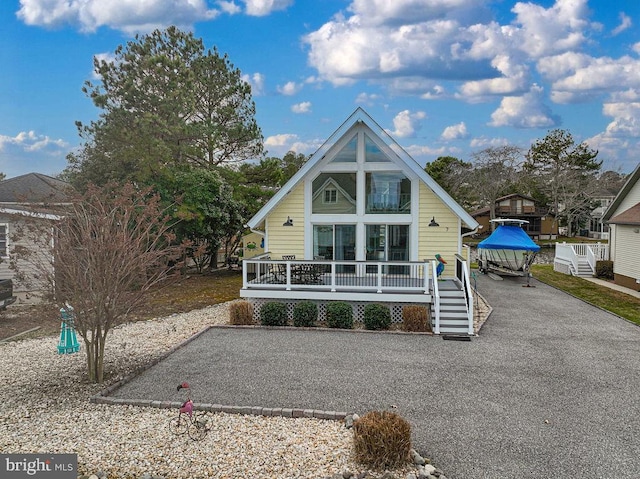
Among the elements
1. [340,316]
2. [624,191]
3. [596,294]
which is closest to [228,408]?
[340,316]

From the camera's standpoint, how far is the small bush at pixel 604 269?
2183cm

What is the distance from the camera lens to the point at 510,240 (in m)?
21.7

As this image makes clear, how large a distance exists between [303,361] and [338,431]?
318 cm

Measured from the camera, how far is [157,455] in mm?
5508

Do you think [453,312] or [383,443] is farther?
[453,312]

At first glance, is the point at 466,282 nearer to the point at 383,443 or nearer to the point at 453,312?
the point at 453,312

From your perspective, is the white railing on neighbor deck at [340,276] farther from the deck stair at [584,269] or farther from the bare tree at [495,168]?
the bare tree at [495,168]

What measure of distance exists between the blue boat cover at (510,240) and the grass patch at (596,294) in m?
2.02

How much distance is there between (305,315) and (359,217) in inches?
167

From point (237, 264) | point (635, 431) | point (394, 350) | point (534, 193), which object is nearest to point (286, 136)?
point (237, 264)


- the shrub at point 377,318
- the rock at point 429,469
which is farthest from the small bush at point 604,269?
the rock at point 429,469

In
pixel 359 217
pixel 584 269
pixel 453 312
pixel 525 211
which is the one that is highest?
pixel 525 211

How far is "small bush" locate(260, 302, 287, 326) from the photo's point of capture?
12.2m

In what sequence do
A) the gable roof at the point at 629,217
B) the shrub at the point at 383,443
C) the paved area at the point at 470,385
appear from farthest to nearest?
the gable roof at the point at 629,217 → the paved area at the point at 470,385 → the shrub at the point at 383,443
